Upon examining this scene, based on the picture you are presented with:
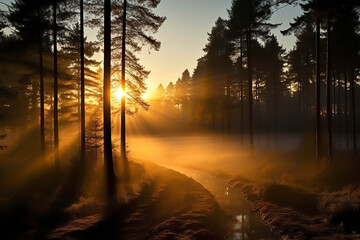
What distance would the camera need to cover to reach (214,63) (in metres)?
36.7

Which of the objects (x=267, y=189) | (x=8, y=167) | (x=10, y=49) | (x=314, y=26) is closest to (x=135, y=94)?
(x=10, y=49)

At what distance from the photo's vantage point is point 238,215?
11070 millimetres

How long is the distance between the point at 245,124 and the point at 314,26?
141 ft

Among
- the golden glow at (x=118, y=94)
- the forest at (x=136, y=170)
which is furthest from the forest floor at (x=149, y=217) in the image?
the golden glow at (x=118, y=94)

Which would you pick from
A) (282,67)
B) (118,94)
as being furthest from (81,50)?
(282,67)

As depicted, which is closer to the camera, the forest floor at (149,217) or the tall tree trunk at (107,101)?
the forest floor at (149,217)

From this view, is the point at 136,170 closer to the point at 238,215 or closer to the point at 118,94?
the point at 118,94

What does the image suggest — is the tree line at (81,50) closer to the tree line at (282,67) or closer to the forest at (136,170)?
the forest at (136,170)

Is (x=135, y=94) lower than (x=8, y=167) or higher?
higher

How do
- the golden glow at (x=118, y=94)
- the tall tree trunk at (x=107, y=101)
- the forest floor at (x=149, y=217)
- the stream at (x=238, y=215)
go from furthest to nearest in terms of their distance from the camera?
the golden glow at (x=118, y=94) → the tall tree trunk at (x=107, y=101) → the stream at (x=238, y=215) → the forest floor at (x=149, y=217)

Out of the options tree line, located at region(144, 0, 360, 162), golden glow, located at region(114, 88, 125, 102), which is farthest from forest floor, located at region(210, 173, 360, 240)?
golden glow, located at region(114, 88, 125, 102)

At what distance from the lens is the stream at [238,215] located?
29.1ft

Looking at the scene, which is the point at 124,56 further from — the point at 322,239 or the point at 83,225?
the point at 322,239

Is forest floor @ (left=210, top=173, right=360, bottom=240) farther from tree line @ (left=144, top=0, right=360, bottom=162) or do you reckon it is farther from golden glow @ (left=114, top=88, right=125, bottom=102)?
golden glow @ (left=114, top=88, right=125, bottom=102)
